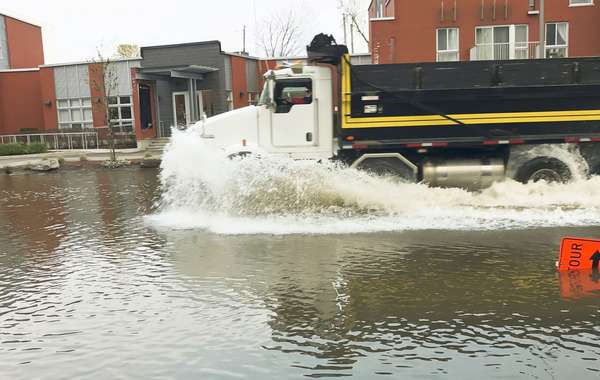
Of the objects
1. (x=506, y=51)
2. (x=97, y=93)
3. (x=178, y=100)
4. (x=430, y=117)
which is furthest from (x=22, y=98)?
(x=430, y=117)

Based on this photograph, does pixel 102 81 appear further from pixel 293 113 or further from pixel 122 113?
pixel 293 113

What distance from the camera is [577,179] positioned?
38.6 ft

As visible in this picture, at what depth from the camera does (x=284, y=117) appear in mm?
11977

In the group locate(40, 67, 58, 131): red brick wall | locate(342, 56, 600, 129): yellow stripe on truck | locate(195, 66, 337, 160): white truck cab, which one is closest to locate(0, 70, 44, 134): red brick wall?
locate(40, 67, 58, 131): red brick wall

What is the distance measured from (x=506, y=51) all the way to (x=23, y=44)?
35.9 m

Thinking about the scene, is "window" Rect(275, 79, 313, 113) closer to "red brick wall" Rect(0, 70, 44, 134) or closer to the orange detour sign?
the orange detour sign

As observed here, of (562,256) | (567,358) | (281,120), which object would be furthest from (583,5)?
(567,358)

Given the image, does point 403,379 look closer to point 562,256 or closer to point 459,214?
point 562,256

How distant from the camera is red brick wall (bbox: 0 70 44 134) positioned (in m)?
38.5

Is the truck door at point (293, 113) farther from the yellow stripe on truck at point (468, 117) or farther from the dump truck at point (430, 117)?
the yellow stripe on truck at point (468, 117)

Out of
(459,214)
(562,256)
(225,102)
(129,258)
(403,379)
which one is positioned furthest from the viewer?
(225,102)

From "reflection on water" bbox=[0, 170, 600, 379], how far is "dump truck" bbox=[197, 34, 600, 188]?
309 centimetres

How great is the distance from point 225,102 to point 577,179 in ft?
79.8

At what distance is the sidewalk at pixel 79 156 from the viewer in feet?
87.6
